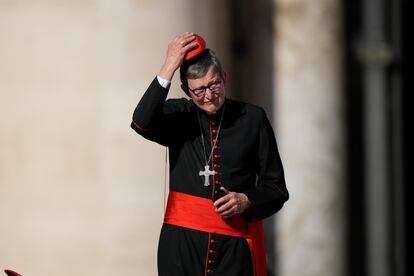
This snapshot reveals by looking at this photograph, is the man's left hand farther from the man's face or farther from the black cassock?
the man's face

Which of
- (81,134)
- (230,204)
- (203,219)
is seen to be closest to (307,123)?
(81,134)

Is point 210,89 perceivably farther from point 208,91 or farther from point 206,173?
point 206,173

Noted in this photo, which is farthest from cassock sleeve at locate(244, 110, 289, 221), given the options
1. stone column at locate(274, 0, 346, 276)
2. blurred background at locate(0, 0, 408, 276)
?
stone column at locate(274, 0, 346, 276)

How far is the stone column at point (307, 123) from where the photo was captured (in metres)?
7.22

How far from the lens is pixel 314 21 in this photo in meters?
7.23

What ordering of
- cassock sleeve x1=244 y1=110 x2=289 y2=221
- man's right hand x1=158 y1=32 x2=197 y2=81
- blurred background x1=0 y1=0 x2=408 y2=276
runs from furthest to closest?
blurred background x1=0 y1=0 x2=408 y2=276 < cassock sleeve x1=244 y1=110 x2=289 y2=221 < man's right hand x1=158 y1=32 x2=197 y2=81

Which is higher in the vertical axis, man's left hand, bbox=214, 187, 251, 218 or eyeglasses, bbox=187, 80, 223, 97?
eyeglasses, bbox=187, 80, 223, 97

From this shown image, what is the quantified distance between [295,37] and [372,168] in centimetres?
107

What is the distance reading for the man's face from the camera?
13.6ft

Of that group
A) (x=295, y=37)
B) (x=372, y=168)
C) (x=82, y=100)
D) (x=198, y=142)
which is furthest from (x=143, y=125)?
(x=372, y=168)

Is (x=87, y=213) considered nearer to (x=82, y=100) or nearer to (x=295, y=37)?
(x=82, y=100)

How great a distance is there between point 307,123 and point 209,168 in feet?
10.00

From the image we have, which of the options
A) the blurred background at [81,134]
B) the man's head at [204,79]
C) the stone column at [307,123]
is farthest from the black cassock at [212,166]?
the stone column at [307,123]

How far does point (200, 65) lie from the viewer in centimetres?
414
